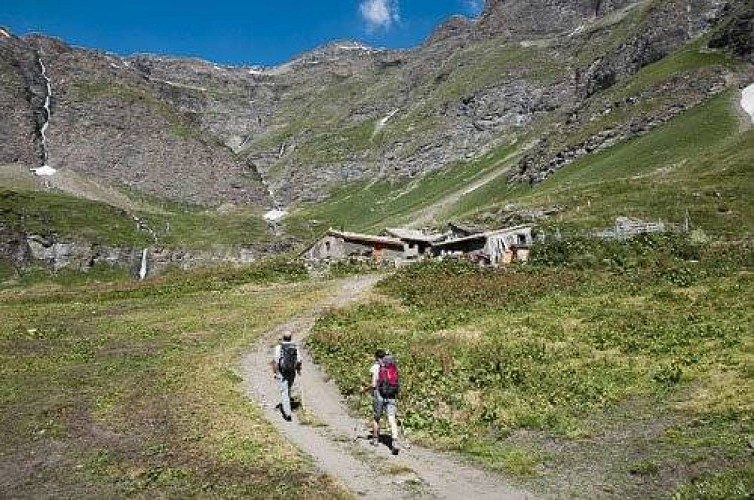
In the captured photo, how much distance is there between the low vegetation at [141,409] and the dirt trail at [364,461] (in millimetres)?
686

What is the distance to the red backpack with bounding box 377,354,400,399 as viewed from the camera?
2125 cm

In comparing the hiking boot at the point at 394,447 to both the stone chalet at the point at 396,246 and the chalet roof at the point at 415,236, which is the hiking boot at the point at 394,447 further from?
the chalet roof at the point at 415,236

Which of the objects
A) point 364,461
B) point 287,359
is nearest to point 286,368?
point 287,359

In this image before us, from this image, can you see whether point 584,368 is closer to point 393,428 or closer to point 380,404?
point 380,404

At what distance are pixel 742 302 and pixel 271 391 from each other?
76.1 ft

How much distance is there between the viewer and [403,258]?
89.5 m

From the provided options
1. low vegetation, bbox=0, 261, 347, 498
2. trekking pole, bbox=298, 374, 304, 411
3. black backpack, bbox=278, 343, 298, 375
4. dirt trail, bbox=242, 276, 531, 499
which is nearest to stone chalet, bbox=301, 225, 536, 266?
low vegetation, bbox=0, 261, 347, 498

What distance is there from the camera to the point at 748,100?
110 m

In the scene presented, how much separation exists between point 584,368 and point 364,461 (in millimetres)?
11305

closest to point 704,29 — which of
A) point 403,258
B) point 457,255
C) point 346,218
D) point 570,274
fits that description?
point 346,218

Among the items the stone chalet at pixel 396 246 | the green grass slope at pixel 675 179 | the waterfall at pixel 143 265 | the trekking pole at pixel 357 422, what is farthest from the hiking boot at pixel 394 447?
the waterfall at pixel 143 265

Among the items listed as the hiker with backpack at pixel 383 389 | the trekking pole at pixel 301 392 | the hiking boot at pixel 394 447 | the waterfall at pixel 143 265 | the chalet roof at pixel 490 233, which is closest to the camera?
the hiking boot at pixel 394 447

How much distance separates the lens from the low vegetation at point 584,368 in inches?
Answer: 732

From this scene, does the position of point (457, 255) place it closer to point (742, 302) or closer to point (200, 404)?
point (742, 302)
